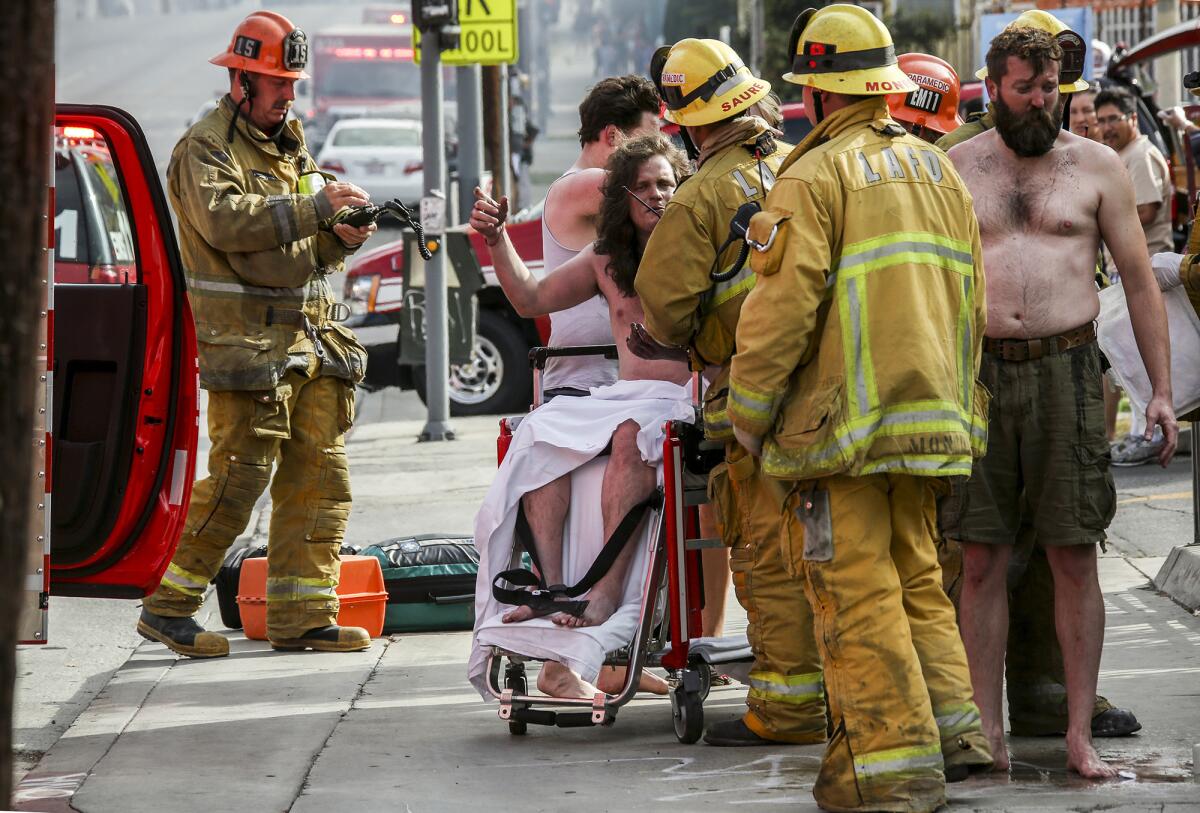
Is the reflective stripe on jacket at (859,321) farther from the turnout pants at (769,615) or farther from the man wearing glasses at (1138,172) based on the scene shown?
the man wearing glasses at (1138,172)

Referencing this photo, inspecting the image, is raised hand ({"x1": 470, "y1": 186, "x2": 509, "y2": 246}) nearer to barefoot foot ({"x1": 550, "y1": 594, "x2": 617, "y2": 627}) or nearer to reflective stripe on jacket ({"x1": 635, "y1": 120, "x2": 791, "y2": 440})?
reflective stripe on jacket ({"x1": 635, "y1": 120, "x2": 791, "y2": 440})

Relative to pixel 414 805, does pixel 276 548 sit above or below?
above

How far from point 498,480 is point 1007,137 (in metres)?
1.80

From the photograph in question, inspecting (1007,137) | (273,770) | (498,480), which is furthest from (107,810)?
(1007,137)

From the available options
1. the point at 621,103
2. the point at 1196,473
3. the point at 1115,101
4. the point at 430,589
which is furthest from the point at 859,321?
the point at 1115,101

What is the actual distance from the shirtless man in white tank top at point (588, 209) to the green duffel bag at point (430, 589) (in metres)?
1.36

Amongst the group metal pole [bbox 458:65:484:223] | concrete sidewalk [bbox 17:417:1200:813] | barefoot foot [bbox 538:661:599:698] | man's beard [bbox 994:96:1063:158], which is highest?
metal pole [bbox 458:65:484:223]

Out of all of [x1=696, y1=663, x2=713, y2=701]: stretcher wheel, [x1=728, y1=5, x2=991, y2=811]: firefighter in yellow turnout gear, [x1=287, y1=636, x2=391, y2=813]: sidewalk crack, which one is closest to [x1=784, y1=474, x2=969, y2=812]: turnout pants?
[x1=728, y1=5, x2=991, y2=811]: firefighter in yellow turnout gear

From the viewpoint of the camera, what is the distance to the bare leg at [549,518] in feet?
18.1

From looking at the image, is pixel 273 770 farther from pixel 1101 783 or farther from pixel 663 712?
pixel 1101 783

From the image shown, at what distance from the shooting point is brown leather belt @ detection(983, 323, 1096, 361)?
15.9 feet

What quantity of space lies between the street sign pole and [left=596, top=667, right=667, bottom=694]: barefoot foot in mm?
6438

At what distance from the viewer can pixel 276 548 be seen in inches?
268

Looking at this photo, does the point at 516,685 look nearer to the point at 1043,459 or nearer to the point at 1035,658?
the point at 1035,658
